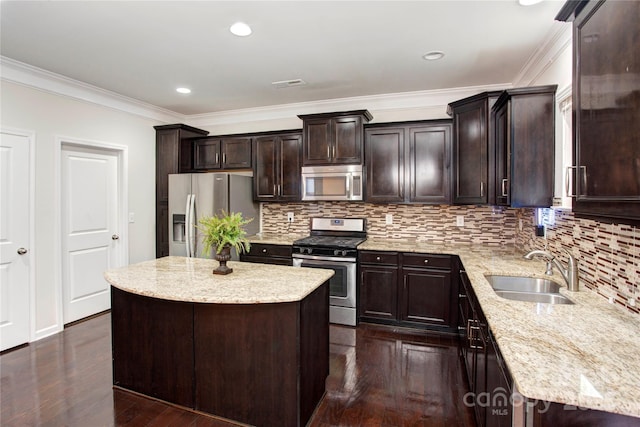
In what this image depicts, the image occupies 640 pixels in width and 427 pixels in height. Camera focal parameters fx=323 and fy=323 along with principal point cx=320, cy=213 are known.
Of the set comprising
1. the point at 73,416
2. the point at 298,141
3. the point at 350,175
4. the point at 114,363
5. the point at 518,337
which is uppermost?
the point at 298,141

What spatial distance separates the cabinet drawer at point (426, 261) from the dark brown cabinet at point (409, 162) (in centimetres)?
66

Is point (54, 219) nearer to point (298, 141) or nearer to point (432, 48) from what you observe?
point (298, 141)

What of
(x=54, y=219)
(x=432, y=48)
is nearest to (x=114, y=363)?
(x=54, y=219)

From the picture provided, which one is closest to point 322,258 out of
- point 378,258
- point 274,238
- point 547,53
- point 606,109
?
point 378,258

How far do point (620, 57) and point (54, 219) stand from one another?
4.57m

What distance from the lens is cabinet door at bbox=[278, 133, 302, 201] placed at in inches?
167

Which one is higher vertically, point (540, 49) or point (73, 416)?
point (540, 49)

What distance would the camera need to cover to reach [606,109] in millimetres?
1136

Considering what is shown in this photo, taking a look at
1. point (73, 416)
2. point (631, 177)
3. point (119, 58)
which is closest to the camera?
point (631, 177)

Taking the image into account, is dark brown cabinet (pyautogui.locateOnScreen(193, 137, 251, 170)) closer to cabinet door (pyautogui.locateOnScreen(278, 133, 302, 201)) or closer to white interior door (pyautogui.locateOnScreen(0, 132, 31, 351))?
cabinet door (pyautogui.locateOnScreen(278, 133, 302, 201))

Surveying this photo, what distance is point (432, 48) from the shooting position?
2.80 m

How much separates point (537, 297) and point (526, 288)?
220 millimetres

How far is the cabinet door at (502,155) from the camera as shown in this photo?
2.47m

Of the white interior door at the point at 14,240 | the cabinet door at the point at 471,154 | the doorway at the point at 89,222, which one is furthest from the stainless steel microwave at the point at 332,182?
the white interior door at the point at 14,240
